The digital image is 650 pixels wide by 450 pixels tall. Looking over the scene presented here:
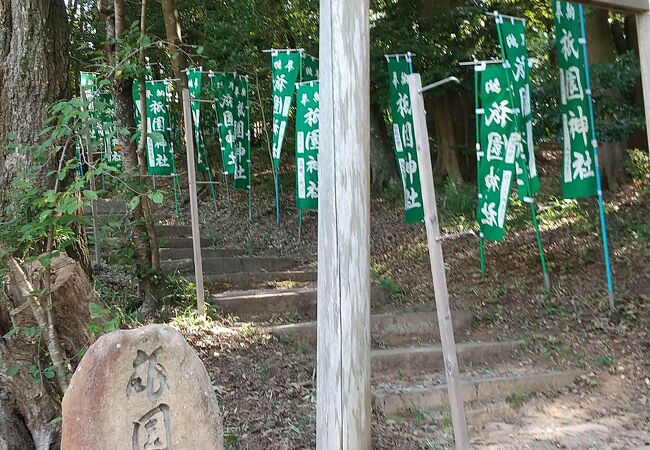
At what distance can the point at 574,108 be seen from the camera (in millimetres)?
6992

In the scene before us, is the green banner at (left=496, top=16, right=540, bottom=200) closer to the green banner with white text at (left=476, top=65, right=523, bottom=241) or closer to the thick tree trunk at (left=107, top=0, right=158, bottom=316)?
the green banner with white text at (left=476, top=65, right=523, bottom=241)

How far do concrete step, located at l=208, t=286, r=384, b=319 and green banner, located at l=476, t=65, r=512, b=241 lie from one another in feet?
6.66

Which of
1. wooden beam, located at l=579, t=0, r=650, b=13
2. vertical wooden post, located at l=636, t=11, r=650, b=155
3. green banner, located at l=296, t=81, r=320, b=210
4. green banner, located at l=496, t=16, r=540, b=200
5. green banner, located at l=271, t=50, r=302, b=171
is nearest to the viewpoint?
wooden beam, located at l=579, t=0, r=650, b=13

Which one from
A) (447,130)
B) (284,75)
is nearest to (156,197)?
(284,75)

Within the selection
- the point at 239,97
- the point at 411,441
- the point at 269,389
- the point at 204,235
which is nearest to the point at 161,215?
the point at 204,235

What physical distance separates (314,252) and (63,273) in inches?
234

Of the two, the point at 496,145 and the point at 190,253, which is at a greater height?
the point at 496,145

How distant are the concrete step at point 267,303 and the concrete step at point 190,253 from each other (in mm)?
1620

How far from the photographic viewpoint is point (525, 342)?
6.56 m

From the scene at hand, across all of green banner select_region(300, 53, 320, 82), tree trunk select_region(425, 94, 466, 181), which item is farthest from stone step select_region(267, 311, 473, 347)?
tree trunk select_region(425, 94, 466, 181)

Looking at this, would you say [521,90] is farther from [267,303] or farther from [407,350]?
[267,303]

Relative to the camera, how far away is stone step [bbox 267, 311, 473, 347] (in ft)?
20.5

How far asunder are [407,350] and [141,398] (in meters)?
3.38

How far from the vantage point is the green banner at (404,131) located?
27.5 feet
